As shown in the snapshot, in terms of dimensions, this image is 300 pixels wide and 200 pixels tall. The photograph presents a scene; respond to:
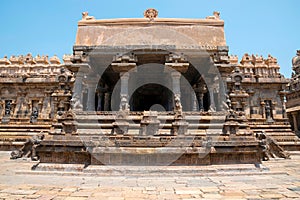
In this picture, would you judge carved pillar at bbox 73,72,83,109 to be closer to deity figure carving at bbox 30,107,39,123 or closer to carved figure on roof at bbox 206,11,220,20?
carved figure on roof at bbox 206,11,220,20

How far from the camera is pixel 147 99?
65.4 feet

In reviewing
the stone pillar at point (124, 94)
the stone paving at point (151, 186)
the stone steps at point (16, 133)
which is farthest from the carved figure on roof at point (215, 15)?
the stone steps at point (16, 133)

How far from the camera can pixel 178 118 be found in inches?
345

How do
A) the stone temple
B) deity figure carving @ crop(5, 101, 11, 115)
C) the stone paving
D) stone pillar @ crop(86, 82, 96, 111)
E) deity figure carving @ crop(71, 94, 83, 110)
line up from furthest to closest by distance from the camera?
deity figure carving @ crop(5, 101, 11, 115)
stone pillar @ crop(86, 82, 96, 111)
deity figure carving @ crop(71, 94, 83, 110)
the stone temple
the stone paving

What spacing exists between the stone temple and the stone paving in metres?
0.78

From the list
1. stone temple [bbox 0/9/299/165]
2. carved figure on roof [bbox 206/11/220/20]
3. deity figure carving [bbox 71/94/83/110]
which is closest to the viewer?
stone temple [bbox 0/9/299/165]

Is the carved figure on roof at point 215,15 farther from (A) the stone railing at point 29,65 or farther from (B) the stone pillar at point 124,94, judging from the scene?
(A) the stone railing at point 29,65

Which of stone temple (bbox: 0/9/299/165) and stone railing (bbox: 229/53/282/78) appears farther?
stone railing (bbox: 229/53/282/78)

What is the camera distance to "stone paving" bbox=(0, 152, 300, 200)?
4.42 m

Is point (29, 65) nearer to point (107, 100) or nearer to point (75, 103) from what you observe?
point (107, 100)

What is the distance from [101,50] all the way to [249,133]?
8158 mm

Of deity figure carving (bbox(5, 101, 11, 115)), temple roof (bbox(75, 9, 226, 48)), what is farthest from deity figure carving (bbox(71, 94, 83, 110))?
deity figure carving (bbox(5, 101, 11, 115))

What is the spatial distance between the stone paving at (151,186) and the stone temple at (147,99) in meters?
0.78

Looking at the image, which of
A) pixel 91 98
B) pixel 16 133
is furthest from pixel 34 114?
pixel 91 98
